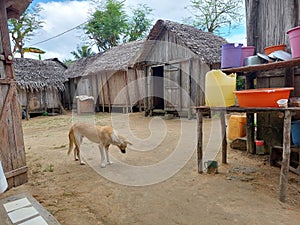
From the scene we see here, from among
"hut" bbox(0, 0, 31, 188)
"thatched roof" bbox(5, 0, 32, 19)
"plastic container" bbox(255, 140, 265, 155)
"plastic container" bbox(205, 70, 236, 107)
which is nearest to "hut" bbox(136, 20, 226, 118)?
"plastic container" bbox(255, 140, 265, 155)

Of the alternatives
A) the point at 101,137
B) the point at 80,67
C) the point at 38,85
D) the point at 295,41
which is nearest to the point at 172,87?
the point at 101,137

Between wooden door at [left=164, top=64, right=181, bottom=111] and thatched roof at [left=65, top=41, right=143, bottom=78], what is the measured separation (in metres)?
2.32

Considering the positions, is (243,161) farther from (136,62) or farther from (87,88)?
(87,88)

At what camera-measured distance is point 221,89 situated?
3.65 m

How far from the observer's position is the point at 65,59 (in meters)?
36.6

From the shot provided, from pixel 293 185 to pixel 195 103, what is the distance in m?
6.75

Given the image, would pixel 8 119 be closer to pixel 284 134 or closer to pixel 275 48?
pixel 284 134

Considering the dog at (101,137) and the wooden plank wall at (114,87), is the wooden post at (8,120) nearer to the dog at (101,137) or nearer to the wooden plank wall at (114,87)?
the dog at (101,137)

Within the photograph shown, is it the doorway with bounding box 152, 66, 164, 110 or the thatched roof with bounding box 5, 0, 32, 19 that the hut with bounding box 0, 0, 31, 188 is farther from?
the doorway with bounding box 152, 66, 164, 110

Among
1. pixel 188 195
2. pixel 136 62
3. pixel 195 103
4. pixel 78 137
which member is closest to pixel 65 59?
pixel 136 62

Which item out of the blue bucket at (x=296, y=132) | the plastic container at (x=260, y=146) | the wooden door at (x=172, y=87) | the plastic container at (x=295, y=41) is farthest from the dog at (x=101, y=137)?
the wooden door at (x=172, y=87)

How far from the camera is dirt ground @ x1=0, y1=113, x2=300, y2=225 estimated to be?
8.52 feet

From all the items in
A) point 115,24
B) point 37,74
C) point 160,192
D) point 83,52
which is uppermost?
point 115,24

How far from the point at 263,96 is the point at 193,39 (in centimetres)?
741
